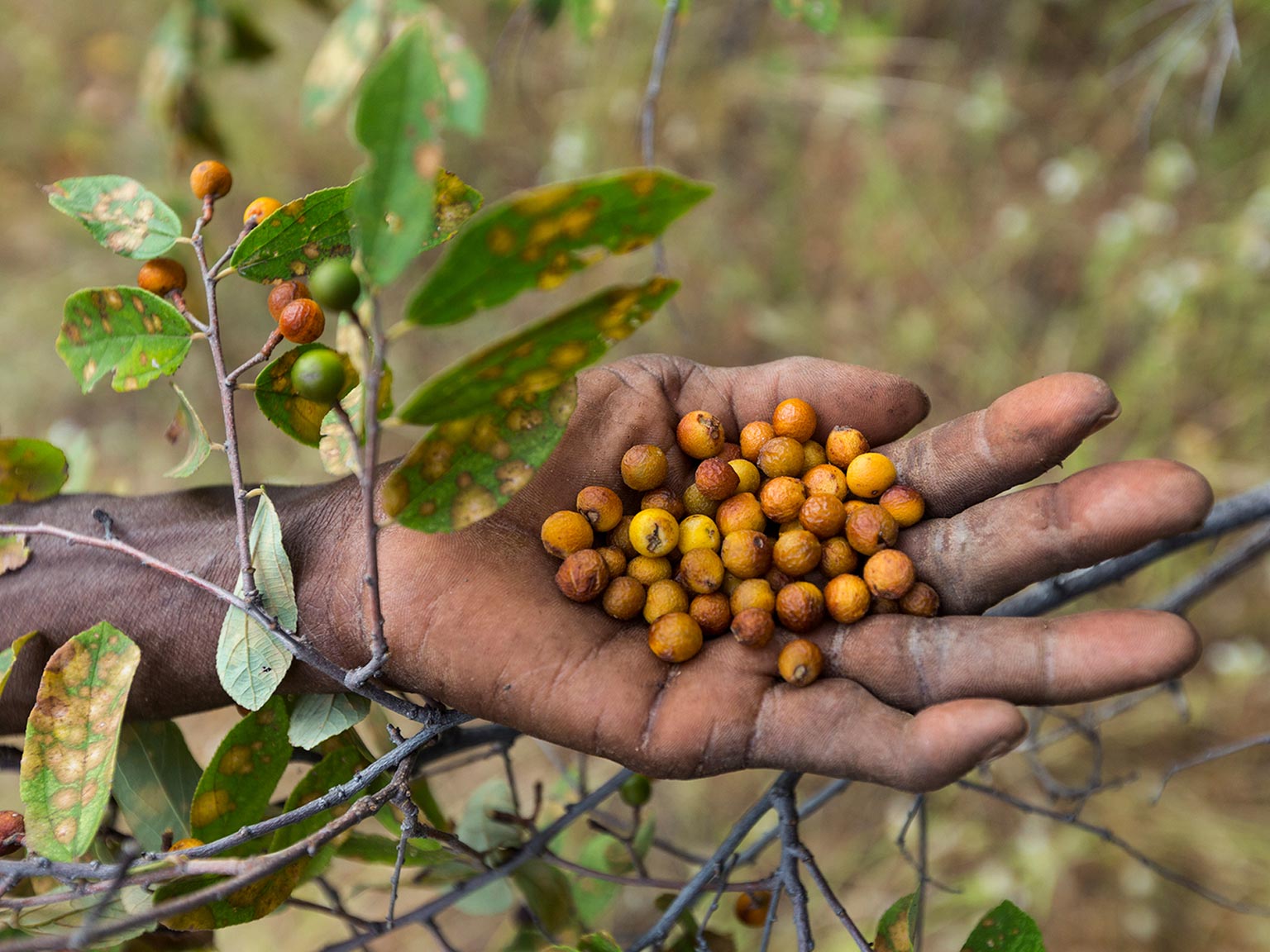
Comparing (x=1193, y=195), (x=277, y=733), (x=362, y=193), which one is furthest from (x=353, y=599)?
(x=1193, y=195)

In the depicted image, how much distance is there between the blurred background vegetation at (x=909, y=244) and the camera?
135 inches

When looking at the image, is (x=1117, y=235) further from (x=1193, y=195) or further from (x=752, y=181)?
(x=752, y=181)

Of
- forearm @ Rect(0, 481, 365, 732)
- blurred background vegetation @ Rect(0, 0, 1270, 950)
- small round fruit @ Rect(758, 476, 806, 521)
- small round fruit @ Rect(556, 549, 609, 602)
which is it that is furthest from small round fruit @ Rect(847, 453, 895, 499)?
blurred background vegetation @ Rect(0, 0, 1270, 950)

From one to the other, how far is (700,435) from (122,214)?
1.24 m

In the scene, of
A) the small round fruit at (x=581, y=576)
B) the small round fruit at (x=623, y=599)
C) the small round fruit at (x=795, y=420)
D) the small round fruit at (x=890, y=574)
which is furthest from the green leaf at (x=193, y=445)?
the small round fruit at (x=890, y=574)

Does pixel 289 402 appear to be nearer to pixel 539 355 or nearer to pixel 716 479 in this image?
pixel 539 355

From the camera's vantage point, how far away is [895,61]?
15.6ft

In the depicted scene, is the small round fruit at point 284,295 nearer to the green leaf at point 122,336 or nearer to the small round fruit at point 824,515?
the green leaf at point 122,336

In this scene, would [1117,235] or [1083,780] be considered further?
→ [1117,235]

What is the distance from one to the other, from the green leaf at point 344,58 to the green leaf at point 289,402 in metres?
0.99

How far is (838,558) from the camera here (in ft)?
6.17

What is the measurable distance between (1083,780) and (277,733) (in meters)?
A: 3.26

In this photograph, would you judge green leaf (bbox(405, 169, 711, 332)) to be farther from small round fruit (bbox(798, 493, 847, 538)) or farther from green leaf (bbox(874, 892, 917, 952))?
green leaf (bbox(874, 892, 917, 952))

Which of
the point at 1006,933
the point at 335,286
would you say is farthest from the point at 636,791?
the point at 335,286
